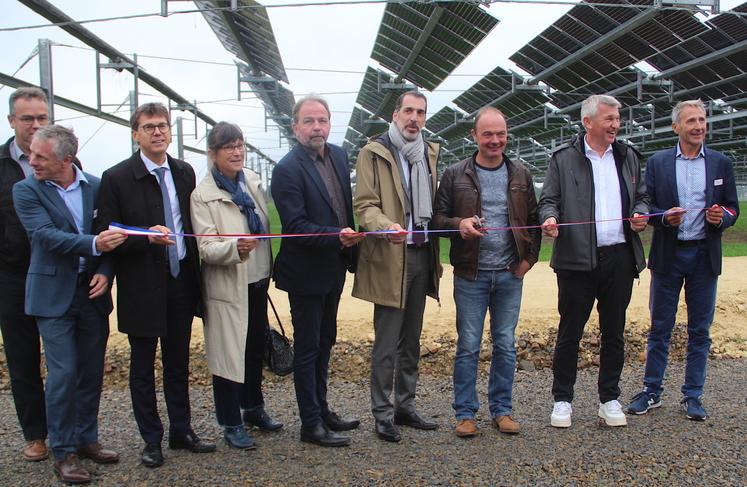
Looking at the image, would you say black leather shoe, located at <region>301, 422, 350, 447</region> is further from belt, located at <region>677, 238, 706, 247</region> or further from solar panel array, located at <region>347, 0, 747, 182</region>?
solar panel array, located at <region>347, 0, 747, 182</region>

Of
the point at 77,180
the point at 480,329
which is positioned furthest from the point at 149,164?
the point at 480,329

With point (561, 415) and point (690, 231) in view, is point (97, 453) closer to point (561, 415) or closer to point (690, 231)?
point (561, 415)

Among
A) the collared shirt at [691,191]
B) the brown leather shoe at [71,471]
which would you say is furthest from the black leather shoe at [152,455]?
the collared shirt at [691,191]

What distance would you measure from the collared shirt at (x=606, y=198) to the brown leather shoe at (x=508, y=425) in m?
1.23

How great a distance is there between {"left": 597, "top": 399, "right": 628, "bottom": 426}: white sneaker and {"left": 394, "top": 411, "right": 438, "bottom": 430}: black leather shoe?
1.09 metres

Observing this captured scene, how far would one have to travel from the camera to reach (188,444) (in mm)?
3986

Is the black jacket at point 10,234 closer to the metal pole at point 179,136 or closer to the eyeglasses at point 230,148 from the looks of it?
the eyeglasses at point 230,148

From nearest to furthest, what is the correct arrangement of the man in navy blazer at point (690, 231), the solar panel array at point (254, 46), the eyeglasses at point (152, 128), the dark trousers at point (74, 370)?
the dark trousers at point (74, 370) → the eyeglasses at point (152, 128) → the man in navy blazer at point (690, 231) → the solar panel array at point (254, 46)

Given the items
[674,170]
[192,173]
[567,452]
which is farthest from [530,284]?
[192,173]

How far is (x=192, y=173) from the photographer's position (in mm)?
4109

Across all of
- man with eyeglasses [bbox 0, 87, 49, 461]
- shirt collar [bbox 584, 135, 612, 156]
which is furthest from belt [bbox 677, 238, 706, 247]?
man with eyeglasses [bbox 0, 87, 49, 461]

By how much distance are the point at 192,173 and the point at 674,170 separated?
3119mm

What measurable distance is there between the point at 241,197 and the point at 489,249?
5.05ft

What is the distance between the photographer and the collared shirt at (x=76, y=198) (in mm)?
3719
